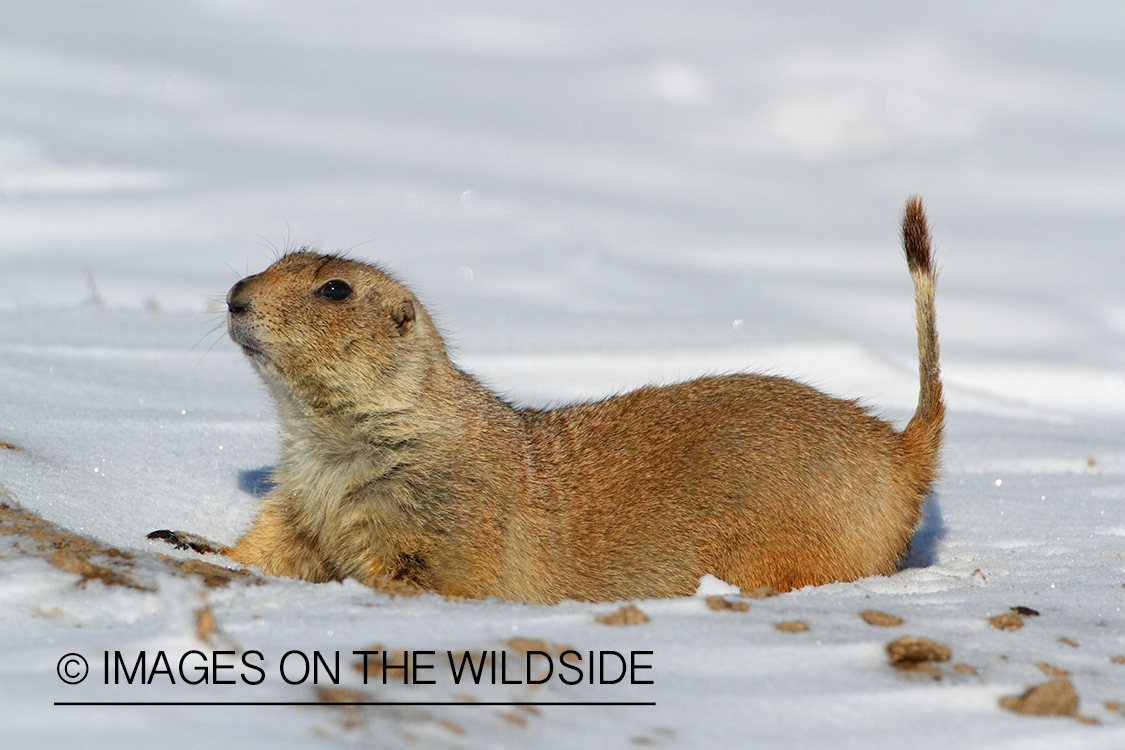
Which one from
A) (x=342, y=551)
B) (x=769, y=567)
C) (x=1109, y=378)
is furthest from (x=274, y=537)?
(x=1109, y=378)

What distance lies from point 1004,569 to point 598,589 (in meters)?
1.67

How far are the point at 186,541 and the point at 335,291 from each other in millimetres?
1196

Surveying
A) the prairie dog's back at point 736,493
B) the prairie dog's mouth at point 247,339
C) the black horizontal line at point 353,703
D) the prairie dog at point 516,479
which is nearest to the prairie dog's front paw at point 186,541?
the prairie dog at point 516,479

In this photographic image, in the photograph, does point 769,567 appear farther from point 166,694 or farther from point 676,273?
point 676,273

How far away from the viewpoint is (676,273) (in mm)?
10875

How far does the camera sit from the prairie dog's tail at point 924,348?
4588 mm

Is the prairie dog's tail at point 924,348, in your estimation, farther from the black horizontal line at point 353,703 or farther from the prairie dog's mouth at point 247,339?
the prairie dog's mouth at point 247,339

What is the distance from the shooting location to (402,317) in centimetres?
461

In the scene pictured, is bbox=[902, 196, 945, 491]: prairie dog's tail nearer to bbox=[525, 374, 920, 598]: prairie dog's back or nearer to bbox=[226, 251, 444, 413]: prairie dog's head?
bbox=[525, 374, 920, 598]: prairie dog's back

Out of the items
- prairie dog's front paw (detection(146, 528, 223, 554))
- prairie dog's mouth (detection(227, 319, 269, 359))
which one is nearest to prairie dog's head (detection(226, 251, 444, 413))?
Result: prairie dog's mouth (detection(227, 319, 269, 359))

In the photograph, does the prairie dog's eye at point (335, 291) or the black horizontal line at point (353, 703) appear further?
the prairie dog's eye at point (335, 291)

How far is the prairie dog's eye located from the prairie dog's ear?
0.21 metres

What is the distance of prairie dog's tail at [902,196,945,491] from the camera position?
4588mm

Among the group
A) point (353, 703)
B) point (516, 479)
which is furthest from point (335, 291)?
point (353, 703)
